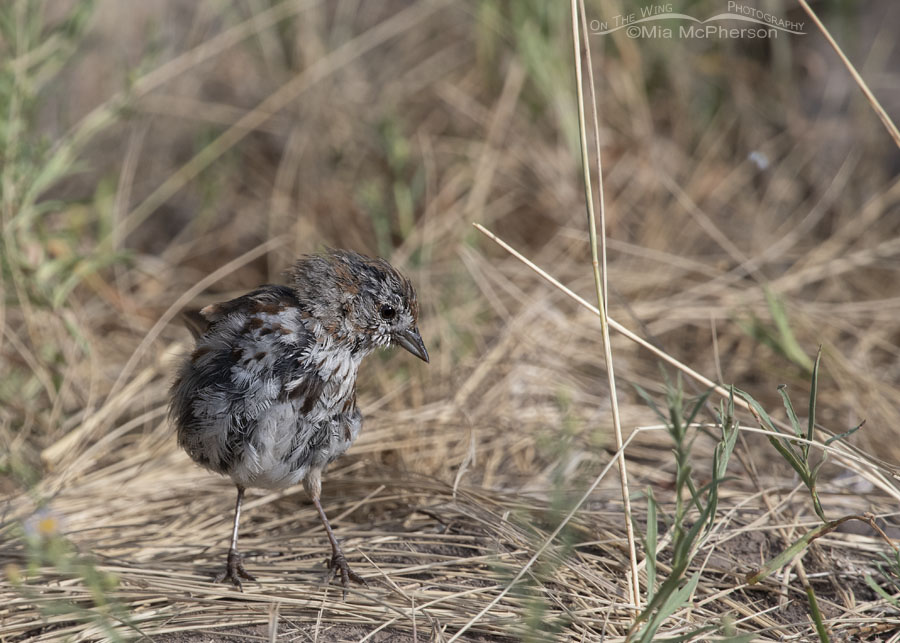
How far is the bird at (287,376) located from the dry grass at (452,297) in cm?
38

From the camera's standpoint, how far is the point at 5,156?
4023 millimetres

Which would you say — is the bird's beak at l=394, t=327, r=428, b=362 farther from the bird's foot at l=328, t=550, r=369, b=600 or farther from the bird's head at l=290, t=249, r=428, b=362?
the bird's foot at l=328, t=550, r=369, b=600

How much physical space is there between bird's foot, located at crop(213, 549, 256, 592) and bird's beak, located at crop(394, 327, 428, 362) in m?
0.96

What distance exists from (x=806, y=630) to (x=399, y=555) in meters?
1.34

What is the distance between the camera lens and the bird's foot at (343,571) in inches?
122

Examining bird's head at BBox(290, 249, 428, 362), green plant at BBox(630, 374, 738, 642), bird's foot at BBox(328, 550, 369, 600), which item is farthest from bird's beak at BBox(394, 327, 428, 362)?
green plant at BBox(630, 374, 738, 642)

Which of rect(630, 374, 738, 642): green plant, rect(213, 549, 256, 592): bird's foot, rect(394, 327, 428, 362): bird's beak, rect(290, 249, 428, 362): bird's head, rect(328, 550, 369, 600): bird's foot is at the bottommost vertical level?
rect(328, 550, 369, 600): bird's foot

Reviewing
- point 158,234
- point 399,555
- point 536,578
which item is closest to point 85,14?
point 158,234

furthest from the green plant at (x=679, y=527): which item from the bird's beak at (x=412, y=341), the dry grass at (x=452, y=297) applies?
the bird's beak at (x=412, y=341)

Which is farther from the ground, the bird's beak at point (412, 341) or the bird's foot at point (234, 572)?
the bird's beak at point (412, 341)

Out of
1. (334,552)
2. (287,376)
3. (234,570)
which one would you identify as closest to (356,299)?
(287,376)

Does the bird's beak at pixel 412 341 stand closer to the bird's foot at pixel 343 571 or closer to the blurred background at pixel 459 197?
the blurred background at pixel 459 197

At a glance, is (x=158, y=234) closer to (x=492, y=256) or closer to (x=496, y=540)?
→ (x=492, y=256)

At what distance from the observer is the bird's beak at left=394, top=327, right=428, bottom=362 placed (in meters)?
3.54
